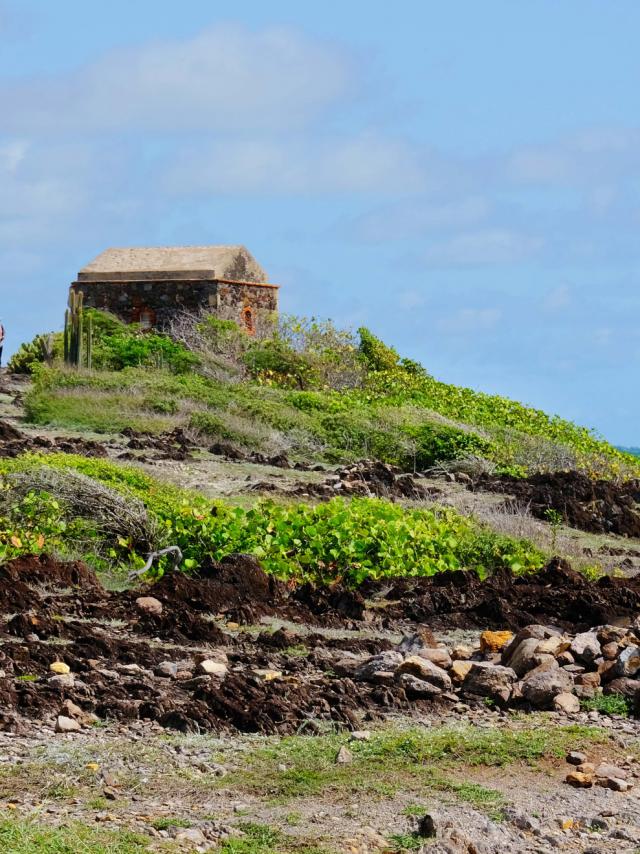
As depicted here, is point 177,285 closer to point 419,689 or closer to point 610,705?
point 419,689

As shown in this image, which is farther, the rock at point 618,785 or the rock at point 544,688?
the rock at point 544,688

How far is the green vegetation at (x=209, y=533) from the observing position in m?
10.9

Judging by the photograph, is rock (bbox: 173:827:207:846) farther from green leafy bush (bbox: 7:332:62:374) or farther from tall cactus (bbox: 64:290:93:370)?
green leafy bush (bbox: 7:332:62:374)

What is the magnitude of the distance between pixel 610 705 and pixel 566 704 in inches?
10.3

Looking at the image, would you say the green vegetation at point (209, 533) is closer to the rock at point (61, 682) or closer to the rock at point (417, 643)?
the rock at point (417, 643)

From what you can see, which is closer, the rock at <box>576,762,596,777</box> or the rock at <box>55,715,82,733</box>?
the rock at <box>576,762,596,777</box>

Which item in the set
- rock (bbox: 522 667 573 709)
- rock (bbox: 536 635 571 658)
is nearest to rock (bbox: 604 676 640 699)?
rock (bbox: 522 667 573 709)

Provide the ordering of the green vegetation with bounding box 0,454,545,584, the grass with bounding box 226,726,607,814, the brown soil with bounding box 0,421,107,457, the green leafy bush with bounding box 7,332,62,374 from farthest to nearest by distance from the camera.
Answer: the green leafy bush with bounding box 7,332,62,374 → the brown soil with bounding box 0,421,107,457 → the green vegetation with bounding box 0,454,545,584 → the grass with bounding box 226,726,607,814

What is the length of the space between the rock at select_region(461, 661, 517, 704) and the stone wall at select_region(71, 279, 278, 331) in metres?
28.9

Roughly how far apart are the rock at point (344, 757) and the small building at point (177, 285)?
99.1ft

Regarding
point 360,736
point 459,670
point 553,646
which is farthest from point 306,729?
point 553,646

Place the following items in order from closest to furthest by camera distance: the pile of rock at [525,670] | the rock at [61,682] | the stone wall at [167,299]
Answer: the rock at [61,682] < the pile of rock at [525,670] < the stone wall at [167,299]

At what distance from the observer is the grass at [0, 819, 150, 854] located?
4445mm

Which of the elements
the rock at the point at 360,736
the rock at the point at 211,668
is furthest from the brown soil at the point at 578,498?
the rock at the point at 360,736
